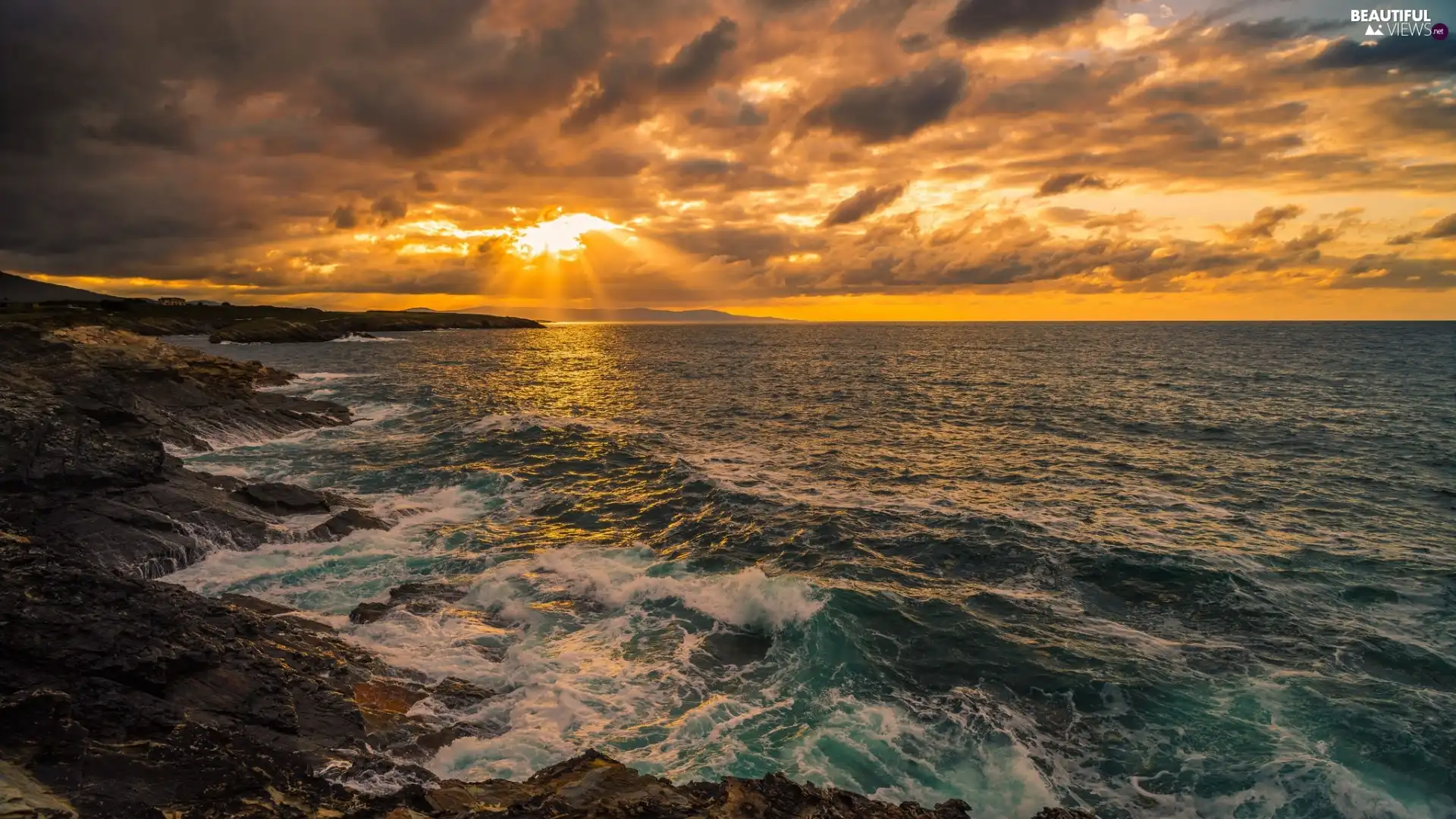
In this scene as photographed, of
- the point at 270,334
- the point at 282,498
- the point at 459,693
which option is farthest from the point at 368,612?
the point at 270,334

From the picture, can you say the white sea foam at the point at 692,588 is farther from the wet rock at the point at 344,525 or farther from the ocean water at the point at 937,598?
the wet rock at the point at 344,525

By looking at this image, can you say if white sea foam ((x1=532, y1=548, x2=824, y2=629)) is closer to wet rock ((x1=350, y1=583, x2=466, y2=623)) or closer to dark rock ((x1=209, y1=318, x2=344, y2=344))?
wet rock ((x1=350, y1=583, x2=466, y2=623))

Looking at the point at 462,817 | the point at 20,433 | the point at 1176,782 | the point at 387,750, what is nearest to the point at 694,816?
the point at 462,817

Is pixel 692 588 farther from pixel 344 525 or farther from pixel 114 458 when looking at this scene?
pixel 114 458

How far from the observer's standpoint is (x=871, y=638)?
17234 millimetres

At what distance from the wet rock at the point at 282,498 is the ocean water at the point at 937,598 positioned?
287 cm

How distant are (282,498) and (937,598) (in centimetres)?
2360

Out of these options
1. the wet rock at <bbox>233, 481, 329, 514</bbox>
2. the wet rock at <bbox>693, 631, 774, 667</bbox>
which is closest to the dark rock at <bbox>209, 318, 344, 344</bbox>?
the wet rock at <bbox>233, 481, 329, 514</bbox>

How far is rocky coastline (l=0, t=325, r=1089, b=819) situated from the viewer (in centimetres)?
844

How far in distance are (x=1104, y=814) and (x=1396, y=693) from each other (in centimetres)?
871

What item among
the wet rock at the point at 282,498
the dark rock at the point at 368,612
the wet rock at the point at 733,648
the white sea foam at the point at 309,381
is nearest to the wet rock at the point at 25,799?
the dark rock at the point at 368,612

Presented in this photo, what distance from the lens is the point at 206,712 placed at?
10.6 m

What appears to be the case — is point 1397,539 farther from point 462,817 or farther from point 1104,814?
point 462,817

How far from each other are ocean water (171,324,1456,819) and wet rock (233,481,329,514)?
2.87m
